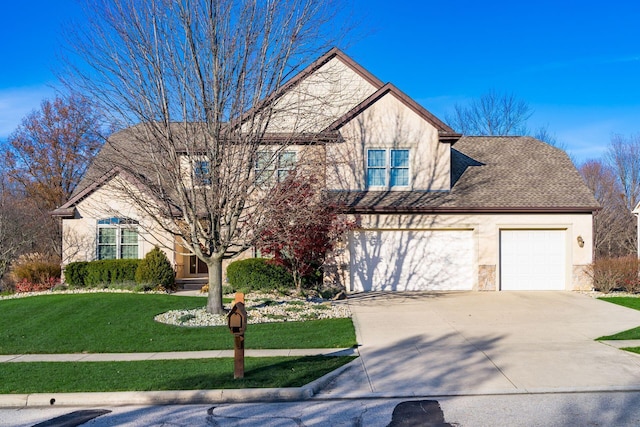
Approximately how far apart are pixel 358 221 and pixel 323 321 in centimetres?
593

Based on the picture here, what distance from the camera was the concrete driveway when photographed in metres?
7.27

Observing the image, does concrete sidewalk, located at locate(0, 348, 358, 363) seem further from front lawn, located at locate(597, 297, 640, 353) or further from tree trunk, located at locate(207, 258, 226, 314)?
front lawn, located at locate(597, 297, 640, 353)

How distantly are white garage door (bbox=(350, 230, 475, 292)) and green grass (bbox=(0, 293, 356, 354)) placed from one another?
5.80 meters

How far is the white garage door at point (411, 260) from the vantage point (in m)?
17.6

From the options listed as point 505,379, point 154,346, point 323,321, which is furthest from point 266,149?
point 505,379

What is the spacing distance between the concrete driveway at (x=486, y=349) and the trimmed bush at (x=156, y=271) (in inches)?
272

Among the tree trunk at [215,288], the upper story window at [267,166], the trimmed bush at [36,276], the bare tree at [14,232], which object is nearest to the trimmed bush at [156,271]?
the trimmed bush at [36,276]

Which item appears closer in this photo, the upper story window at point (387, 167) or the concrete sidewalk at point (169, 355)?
the concrete sidewalk at point (169, 355)

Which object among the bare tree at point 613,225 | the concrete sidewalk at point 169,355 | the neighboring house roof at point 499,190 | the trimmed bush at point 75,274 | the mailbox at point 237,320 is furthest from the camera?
the bare tree at point 613,225

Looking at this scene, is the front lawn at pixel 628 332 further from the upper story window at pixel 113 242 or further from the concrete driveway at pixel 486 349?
the upper story window at pixel 113 242

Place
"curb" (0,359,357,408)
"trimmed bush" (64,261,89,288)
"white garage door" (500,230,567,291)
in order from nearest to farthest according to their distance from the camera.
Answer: "curb" (0,359,357,408) → "white garage door" (500,230,567,291) → "trimmed bush" (64,261,89,288)

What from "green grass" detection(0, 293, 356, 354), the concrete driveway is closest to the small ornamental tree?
the concrete driveway

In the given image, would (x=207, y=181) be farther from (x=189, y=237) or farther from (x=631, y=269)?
(x=631, y=269)

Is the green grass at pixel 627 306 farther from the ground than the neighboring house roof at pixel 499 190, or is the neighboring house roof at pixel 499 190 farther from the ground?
the neighboring house roof at pixel 499 190
